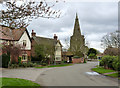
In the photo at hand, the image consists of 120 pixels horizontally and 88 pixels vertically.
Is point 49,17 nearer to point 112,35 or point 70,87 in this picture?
point 70,87

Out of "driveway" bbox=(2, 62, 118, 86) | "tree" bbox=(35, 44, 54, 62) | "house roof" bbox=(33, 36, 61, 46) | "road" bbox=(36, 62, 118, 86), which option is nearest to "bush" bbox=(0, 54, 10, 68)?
"driveway" bbox=(2, 62, 118, 86)

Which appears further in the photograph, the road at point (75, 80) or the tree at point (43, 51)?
the tree at point (43, 51)

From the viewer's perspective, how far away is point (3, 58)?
88.9ft

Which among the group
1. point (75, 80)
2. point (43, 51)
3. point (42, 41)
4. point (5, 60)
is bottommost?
point (75, 80)

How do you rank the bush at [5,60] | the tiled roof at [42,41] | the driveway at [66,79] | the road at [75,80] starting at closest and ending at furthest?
1. the road at [75,80]
2. the driveway at [66,79]
3. the bush at [5,60]
4. the tiled roof at [42,41]

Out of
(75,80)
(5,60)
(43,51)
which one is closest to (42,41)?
(43,51)

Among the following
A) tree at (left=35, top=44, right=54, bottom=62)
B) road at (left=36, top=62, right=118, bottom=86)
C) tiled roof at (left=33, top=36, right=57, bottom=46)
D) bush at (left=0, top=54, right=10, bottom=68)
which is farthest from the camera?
tiled roof at (left=33, top=36, right=57, bottom=46)

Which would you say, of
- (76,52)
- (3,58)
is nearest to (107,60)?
(3,58)

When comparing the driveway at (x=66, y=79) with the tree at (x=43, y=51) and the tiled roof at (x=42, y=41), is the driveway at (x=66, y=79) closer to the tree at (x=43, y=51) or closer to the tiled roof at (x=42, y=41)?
the tree at (x=43, y=51)

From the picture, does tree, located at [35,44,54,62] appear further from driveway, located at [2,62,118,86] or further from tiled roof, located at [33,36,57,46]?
driveway, located at [2,62,118,86]

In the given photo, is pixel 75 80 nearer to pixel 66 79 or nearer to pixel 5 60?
pixel 66 79

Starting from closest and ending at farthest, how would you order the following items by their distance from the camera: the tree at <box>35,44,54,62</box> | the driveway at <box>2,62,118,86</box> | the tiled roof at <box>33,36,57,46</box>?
1. the driveway at <box>2,62,118,86</box>
2. the tree at <box>35,44,54,62</box>
3. the tiled roof at <box>33,36,57,46</box>

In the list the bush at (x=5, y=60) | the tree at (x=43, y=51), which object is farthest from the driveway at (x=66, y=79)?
the tree at (x=43, y=51)

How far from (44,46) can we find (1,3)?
2905cm
